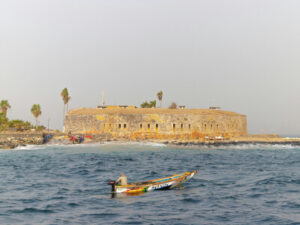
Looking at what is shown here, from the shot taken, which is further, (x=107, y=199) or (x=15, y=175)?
(x=15, y=175)

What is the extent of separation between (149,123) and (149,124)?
20 cm

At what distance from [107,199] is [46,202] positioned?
9.69 feet

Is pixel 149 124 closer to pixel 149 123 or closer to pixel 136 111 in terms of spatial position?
pixel 149 123

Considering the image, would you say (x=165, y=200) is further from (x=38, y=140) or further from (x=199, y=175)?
(x=38, y=140)

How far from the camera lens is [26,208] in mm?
14602

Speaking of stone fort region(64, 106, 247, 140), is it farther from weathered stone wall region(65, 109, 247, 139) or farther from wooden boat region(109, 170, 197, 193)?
wooden boat region(109, 170, 197, 193)

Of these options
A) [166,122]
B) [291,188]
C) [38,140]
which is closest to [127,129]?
[166,122]

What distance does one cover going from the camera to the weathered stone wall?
211 ft

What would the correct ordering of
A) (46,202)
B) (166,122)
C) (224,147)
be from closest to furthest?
(46,202) → (224,147) → (166,122)

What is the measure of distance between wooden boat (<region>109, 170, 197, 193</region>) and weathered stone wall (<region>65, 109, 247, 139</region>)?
43668 millimetres

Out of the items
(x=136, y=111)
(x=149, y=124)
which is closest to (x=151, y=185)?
(x=149, y=124)

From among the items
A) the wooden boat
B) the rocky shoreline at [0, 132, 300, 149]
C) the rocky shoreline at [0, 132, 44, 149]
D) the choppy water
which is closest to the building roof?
the rocky shoreline at [0, 132, 300, 149]

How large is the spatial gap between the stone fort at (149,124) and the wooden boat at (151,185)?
4355 centimetres

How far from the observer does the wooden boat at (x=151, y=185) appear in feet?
58.1
